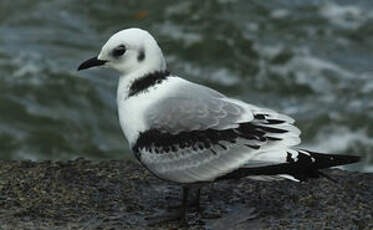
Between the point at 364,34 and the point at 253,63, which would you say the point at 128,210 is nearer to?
the point at 253,63

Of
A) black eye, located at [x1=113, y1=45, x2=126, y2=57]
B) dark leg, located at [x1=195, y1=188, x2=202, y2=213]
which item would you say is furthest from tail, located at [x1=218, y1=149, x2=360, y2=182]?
black eye, located at [x1=113, y1=45, x2=126, y2=57]

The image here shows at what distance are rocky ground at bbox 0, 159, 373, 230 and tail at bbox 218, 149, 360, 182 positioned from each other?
12.7 inches

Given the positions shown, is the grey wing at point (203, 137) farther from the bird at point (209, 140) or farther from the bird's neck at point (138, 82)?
the bird's neck at point (138, 82)

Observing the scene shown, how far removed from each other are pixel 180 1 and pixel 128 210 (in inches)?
288

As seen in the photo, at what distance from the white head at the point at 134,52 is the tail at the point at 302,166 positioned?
888mm

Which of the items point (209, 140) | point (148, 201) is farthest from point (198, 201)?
point (209, 140)

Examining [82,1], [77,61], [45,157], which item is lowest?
[45,157]

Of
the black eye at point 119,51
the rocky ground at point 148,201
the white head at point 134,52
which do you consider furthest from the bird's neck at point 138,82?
the rocky ground at point 148,201

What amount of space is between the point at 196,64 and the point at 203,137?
226 inches

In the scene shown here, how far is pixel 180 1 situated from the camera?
12039mm

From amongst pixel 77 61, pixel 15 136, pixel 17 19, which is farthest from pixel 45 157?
pixel 17 19

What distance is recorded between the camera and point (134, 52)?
5.07 meters

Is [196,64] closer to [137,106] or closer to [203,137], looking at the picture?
[137,106]

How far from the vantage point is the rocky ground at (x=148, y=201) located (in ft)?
15.9
